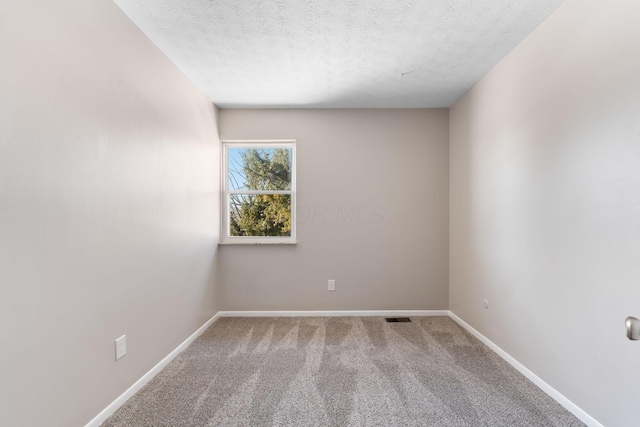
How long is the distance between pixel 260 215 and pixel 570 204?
2856 millimetres

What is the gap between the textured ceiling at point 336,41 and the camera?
1.78 metres

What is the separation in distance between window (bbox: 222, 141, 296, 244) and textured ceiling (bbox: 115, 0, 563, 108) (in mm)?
706

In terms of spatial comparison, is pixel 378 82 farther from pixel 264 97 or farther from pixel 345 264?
pixel 345 264

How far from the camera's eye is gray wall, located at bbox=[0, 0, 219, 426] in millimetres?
1197

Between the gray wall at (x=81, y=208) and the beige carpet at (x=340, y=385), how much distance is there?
0.34m

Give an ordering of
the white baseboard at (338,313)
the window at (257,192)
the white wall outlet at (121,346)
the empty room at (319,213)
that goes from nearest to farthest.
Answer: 1. the empty room at (319,213)
2. the white wall outlet at (121,346)
3. the white baseboard at (338,313)
4. the window at (257,192)

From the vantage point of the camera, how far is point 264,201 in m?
3.54

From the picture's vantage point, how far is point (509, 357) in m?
2.26

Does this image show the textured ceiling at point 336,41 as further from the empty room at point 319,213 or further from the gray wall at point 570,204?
the gray wall at point 570,204

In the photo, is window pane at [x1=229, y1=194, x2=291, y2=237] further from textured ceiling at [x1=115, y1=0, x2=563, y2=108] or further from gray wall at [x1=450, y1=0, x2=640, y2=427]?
gray wall at [x1=450, y1=0, x2=640, y2=427]

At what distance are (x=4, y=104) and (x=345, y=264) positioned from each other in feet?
9.67

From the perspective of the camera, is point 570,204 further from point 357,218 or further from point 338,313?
point 338,313

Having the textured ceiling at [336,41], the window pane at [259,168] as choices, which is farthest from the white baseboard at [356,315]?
the textured ceiling at [336,41]

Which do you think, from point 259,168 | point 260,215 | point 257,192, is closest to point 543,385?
point 260,215
